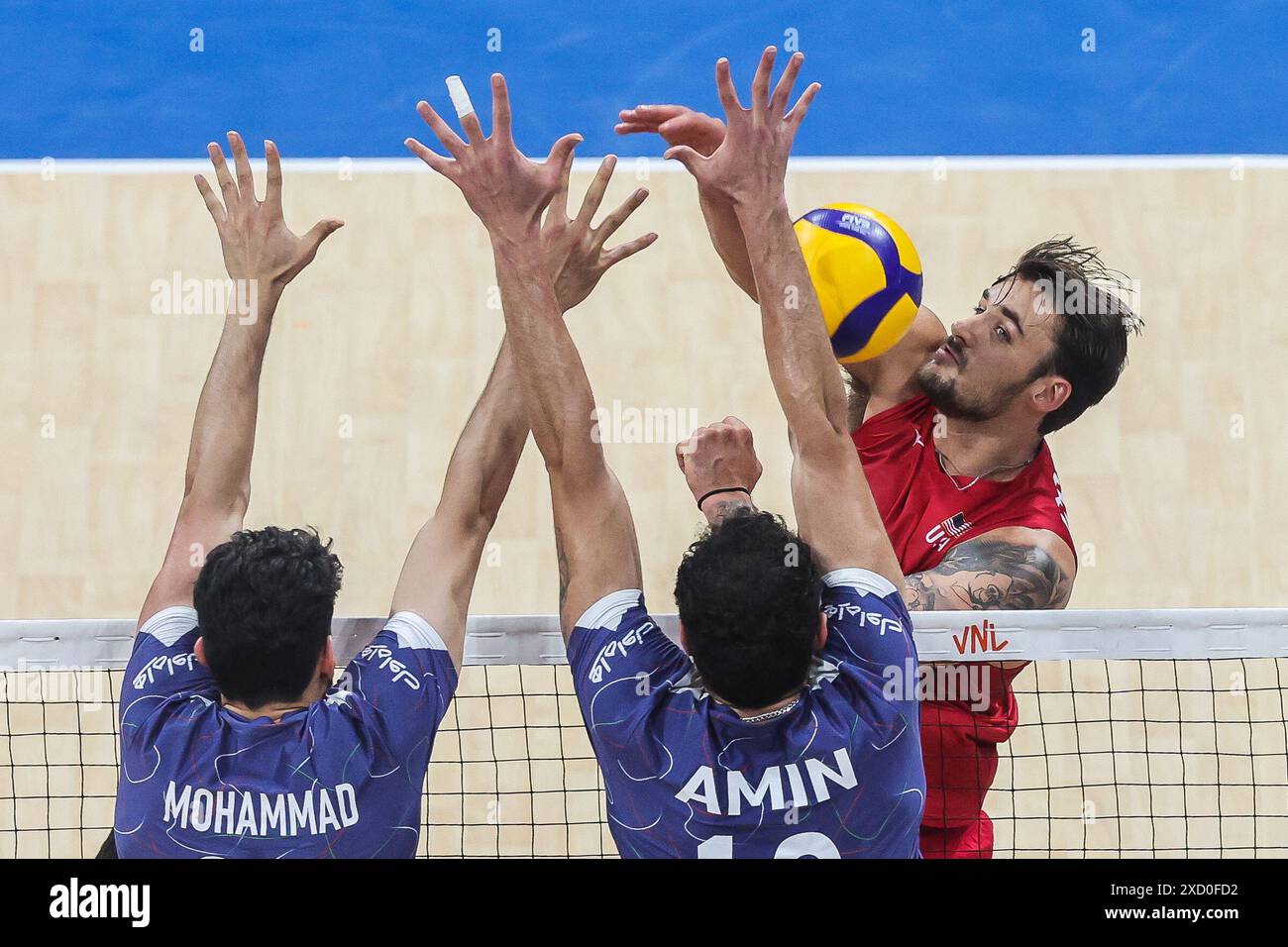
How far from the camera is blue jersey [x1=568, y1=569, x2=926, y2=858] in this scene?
2.70 metres

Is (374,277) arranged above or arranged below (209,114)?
below

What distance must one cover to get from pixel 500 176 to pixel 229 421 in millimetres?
952

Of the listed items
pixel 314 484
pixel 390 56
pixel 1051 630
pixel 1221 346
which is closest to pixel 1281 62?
pixel 1221 346

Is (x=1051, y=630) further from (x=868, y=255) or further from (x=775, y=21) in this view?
(x=775, y=21)

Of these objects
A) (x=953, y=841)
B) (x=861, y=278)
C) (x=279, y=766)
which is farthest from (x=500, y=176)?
(x=953, y=841)

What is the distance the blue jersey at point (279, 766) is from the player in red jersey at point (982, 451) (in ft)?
5.59

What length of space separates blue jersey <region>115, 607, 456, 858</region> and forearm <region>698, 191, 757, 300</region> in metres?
1.55

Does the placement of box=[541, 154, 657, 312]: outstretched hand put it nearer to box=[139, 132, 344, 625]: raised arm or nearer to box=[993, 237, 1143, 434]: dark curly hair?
box=[139, 132, 344, 625]: raised arm

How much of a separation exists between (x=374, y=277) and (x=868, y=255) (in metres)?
6.01

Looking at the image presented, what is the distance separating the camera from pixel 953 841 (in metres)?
4.06

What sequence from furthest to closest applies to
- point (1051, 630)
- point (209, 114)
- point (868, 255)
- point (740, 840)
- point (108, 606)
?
point (209, 114), point (108, 606), point (868, 255), point (1051, 630), point (740, 840)

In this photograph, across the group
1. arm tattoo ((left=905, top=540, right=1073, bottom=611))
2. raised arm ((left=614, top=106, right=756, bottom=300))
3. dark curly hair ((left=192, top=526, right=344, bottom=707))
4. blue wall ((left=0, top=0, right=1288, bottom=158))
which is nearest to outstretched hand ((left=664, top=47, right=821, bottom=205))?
raised arm ((left=614, top=106, right=756, bottom=300))

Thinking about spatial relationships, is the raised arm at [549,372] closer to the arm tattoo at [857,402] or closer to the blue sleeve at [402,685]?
the blue sleeve at [402,685]
